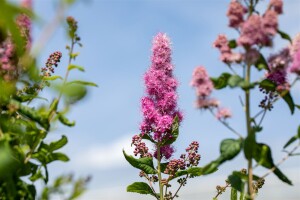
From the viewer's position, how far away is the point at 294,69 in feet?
13.3

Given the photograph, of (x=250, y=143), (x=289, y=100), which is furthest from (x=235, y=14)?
(x=250, y=143)

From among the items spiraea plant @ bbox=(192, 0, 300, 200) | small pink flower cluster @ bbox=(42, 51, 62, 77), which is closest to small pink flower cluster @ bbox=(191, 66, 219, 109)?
spiraea plant @ bbox=(192, 0, 300, 200)

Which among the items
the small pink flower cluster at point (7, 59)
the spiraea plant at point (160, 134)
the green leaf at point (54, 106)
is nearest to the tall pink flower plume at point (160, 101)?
the spiraea plant at point (160, 134)

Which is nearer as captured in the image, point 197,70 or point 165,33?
point 197,70

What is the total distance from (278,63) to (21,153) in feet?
7.63

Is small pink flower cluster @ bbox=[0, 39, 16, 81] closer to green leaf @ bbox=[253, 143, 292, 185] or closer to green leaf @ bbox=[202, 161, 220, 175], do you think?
green leaf @ bbox=[202, 161, 220, 175]

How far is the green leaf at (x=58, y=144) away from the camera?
4309 mm

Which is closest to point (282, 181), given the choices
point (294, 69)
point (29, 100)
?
point (294, 69)

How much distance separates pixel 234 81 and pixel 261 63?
23.0 inches

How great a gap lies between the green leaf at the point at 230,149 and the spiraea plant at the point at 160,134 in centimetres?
249

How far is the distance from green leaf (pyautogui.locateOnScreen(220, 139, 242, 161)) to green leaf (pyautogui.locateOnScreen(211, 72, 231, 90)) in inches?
19.8

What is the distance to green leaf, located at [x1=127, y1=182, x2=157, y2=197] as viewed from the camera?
6.61 m

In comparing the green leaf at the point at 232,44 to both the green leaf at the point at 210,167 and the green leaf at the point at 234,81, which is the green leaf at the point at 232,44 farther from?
the green leaf at the point at 210,167

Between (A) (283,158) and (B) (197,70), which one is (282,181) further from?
(B) (197,70)
